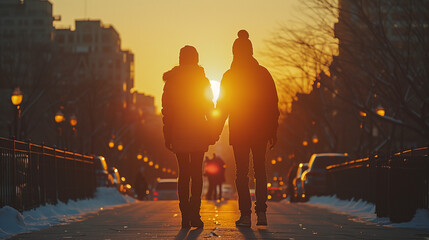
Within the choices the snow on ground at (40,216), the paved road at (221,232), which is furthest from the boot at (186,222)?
the snow on ground at (40,216)

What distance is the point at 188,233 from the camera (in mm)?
11242

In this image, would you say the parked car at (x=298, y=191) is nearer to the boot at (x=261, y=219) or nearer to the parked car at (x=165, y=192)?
the parked car at (x=165, y=192)

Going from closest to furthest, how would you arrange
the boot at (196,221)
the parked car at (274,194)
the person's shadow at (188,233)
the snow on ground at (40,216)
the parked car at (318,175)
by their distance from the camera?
the person's shadow at (188,233)
the boot at (196,221)
the snow on ground at (40,216)
the parked car at (318,175)
the parked car at (274,194)

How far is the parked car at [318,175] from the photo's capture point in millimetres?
31750

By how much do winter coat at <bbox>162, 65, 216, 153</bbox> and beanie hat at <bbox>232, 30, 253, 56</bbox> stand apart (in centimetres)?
52

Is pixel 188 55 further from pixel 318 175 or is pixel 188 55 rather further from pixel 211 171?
pixel 211 171

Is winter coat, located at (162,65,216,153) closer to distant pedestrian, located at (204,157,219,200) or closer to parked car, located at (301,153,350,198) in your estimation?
parked car, located at (301,153,350,198)

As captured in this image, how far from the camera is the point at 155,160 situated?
16900 cm

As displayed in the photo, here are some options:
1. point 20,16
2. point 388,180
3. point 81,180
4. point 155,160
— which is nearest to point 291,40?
point 81,180

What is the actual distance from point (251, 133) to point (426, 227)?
3.06 m

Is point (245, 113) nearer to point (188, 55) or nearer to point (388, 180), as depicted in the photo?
point (188, 55)

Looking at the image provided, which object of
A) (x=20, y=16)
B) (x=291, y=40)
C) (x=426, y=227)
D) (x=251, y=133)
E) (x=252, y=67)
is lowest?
(x=426, y=227)

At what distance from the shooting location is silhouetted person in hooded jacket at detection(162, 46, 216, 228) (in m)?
12.4

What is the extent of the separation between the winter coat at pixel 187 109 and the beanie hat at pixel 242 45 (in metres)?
0.52
